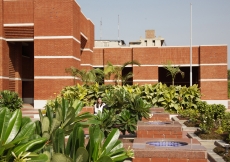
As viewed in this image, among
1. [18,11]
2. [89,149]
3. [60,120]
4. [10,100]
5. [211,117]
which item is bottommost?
[211,117]

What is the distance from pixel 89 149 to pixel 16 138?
1.74 ft

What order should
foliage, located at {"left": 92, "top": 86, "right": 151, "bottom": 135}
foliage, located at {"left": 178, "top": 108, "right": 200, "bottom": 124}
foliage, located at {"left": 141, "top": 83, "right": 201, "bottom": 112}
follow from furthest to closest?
foliage, located at {"left": 141, "top": 83, "right": 201, "bottom": 112} → foliage, located at {"left": 178, "top": 108, "right": 200, "bottom": 124} → foliage, located at {"left": 92, "top": 86, "right": 151, "bottom": 135}

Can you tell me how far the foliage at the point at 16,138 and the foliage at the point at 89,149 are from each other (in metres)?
0.23

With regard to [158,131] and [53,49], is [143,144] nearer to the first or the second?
[158,131]

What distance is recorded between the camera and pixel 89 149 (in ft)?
8.61

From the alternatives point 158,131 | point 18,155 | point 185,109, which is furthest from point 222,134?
point 18,155

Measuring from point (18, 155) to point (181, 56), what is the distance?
3467cm

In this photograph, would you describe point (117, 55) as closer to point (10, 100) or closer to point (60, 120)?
point (10, 100)

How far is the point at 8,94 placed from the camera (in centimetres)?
2317

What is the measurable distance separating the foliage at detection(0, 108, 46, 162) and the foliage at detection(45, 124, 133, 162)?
233 mm

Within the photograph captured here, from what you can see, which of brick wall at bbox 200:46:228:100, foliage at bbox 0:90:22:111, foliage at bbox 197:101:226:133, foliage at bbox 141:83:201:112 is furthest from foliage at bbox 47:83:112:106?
brick wall at bbox 200:46:228:100

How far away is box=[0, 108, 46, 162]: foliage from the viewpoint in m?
2.22

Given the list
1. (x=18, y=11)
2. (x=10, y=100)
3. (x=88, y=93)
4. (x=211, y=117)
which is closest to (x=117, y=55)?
(x=18, y=11)

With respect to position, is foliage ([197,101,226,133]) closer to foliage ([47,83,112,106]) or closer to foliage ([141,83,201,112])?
foliage ([141,83,201,112])
